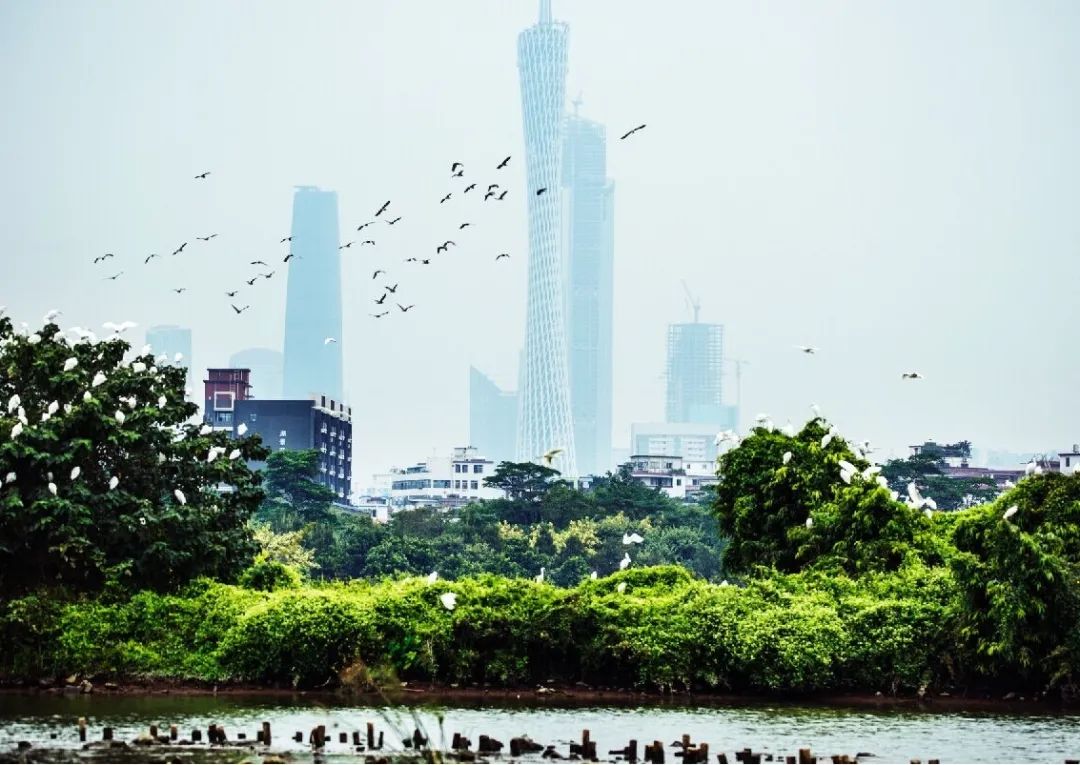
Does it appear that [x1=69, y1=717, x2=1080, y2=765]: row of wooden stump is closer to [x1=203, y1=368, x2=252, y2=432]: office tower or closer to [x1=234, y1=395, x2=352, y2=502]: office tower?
[x1=234, y1=395, x2=352, y2=502]: office tower

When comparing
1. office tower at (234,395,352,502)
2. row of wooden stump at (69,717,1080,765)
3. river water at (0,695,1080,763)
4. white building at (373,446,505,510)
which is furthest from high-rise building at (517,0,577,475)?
row of wooden stump at (69,717,1080,765)

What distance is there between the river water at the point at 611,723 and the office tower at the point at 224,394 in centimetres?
10611

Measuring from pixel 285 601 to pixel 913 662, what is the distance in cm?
1208

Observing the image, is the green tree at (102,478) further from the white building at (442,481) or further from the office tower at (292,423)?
the white building at (442,481)

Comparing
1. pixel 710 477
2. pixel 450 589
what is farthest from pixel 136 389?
pixel 710 477

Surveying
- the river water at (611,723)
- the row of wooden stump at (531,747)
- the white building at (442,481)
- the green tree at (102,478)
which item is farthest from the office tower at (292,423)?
the row of wooden stump at (531,747)

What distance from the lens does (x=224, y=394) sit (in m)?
144

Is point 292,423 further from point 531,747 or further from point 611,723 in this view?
point 531,747

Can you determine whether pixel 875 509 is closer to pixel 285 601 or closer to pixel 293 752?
pixel 285 601

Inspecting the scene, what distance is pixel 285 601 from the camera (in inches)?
1428

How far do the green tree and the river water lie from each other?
3.65 metres

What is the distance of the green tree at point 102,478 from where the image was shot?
37.3 metres

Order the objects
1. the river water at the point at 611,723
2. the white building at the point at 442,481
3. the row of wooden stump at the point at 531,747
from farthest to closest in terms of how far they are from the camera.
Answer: the white building at the point at 442,481 < the river water at the point at 611,723 < the row of wooden stump at the point at 531,747

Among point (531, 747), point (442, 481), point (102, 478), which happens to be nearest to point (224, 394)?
point (442, 481)
